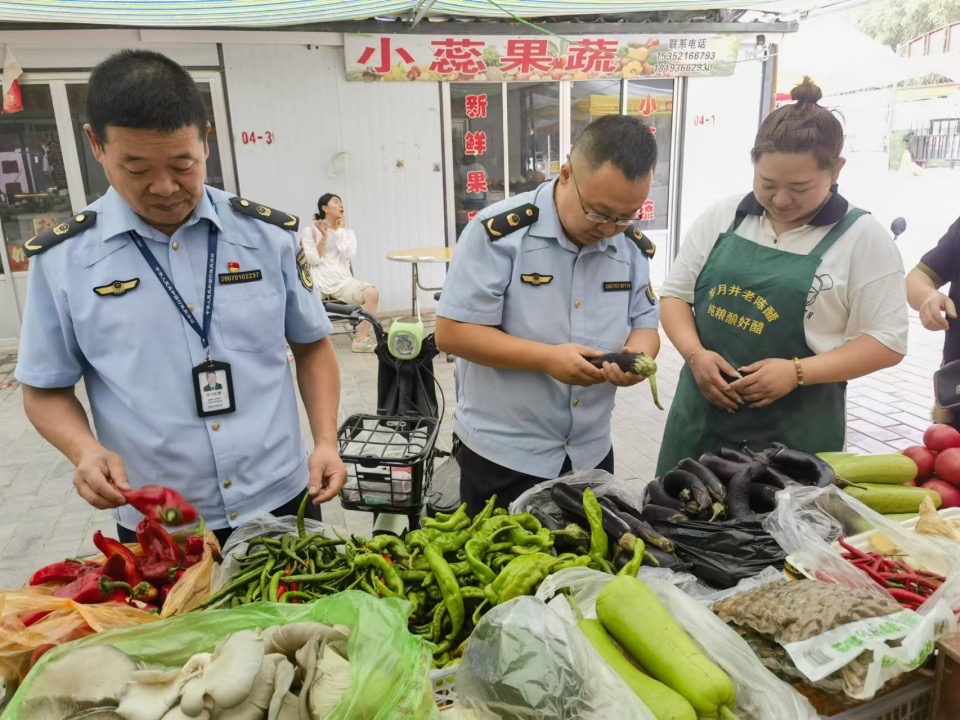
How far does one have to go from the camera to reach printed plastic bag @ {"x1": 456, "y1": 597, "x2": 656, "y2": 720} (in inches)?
44.2

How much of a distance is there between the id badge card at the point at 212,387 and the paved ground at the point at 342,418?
2240 mm

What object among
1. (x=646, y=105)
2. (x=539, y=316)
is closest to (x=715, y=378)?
(x=539, y=316)

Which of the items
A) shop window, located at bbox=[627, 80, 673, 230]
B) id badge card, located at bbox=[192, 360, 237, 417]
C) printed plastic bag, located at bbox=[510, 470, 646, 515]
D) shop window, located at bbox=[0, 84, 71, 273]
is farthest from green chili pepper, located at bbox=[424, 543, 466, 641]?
shop window, located at bbox=[627, 80, 673, 230]

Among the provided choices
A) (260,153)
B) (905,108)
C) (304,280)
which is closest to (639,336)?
(304,280)

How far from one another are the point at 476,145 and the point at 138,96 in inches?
318

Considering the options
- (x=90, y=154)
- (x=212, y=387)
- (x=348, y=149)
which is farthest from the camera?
(x=348, y=149)

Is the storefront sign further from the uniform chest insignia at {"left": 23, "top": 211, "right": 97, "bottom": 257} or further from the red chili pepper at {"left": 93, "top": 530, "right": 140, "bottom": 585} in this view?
the red chili pepper at {"left": 93, "top": 530, "right": 140, "bottom": 585}

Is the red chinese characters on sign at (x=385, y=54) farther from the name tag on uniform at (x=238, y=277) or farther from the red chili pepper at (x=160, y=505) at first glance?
the red chili pepper at (x=160, y=505)

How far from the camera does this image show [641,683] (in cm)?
119

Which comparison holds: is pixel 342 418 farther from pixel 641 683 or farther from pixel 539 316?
pixel 641 683

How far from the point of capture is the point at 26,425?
5.74m

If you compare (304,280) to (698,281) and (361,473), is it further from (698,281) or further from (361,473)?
(698,281)

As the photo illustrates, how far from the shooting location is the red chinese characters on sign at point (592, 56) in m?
8.50

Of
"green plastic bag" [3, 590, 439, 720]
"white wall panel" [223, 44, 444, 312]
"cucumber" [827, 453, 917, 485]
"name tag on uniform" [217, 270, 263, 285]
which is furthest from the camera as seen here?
"white wall panel" [223, 44, 444, 312]
